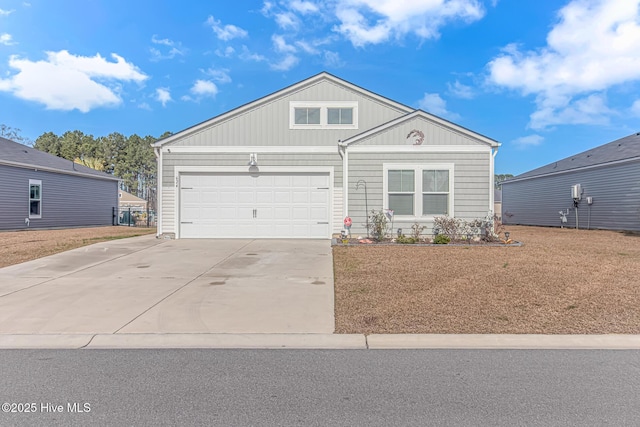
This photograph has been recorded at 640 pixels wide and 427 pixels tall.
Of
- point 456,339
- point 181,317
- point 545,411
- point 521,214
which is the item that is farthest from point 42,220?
point 521,214

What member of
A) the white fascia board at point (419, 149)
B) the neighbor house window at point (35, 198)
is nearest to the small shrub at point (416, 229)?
the white fascia board at point (419, 149)

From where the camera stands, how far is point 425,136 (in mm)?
12914

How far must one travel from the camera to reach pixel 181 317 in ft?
17.2

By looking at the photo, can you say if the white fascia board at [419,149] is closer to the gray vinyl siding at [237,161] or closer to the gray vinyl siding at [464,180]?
the gray vinyl siding at [464,180]

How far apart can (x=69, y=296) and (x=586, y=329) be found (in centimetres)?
709

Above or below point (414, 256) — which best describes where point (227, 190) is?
above

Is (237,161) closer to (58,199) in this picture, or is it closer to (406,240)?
(406,240)

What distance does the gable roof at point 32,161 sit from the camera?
1812 centimetres

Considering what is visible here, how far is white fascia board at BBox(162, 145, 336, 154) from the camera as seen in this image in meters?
14.1

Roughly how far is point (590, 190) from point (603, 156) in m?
1.77

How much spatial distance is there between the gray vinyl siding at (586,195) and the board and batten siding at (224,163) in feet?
31.3

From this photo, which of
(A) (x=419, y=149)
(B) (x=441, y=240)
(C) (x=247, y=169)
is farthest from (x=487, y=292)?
(C) (x=247, y=169)

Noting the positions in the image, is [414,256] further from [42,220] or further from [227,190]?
[42,220]

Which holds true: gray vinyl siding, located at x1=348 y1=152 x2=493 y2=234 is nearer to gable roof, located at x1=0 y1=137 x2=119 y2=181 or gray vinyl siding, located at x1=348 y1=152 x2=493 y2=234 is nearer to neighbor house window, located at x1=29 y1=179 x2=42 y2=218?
gable roof, located at x1=0 y1=137 x2=119 y2=181
